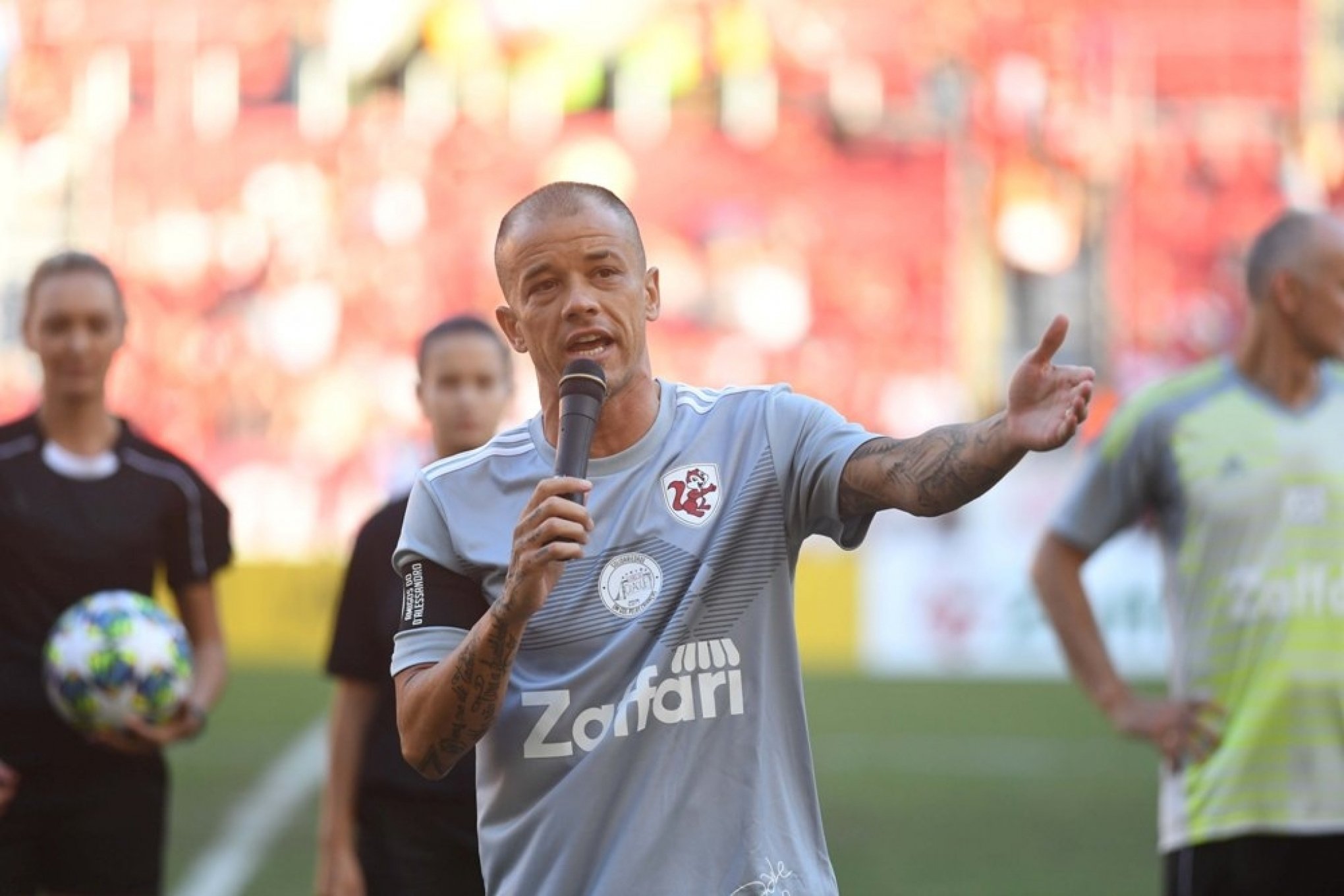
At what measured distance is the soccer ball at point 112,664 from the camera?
5.38 m

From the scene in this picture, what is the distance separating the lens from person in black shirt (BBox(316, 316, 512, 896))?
5230 millimetres

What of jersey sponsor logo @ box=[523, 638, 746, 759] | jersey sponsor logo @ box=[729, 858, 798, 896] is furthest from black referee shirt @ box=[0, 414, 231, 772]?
jersey sponsor logo @ box=[729, 858, 798, 896]

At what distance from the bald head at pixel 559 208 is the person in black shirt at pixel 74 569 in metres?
2.51

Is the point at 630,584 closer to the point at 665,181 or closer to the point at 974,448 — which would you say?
the point at 974,448

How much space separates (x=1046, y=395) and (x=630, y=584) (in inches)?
29.3

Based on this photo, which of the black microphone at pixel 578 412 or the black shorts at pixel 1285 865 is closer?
the black microphone at pixel 578 412

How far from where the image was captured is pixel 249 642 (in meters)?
18.2

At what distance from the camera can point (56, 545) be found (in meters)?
5.57

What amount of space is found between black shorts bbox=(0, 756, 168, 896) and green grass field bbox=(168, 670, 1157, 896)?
3523mm

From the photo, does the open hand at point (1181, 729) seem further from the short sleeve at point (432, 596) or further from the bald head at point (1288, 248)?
the short sleeve at point (432, 596)

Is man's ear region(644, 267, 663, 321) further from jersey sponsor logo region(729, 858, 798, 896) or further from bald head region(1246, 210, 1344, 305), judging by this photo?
bald head region(1246, 210, 1344, 305)

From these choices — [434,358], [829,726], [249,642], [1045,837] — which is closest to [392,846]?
[434,358]

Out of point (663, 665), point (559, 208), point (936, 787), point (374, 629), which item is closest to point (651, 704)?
point (663, 665)

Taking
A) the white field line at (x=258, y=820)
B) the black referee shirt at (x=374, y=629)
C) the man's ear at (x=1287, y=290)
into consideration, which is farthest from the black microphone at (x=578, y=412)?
the white field line at (x=258, y=820)
